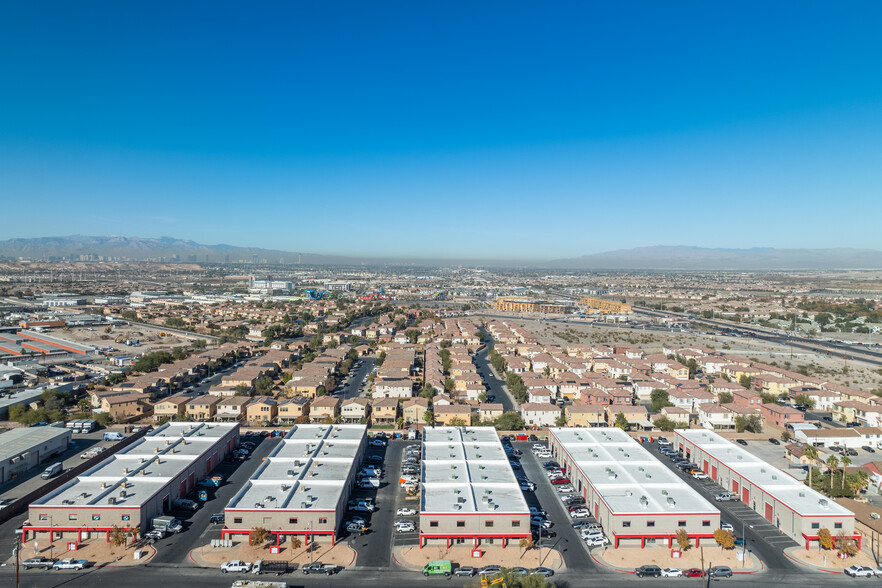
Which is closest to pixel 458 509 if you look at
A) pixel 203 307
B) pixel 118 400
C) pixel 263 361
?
pixel 118 400

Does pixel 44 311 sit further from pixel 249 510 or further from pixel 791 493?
pixel 791 493

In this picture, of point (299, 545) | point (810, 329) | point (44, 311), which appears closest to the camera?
point (299, 545)

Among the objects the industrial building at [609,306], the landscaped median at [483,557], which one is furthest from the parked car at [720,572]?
the industrial building at [609,306]

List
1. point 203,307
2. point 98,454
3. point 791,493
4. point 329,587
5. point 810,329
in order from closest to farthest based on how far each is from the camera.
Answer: point 329,587
point 791,493
point 98,454
point 810,329
point 203,307

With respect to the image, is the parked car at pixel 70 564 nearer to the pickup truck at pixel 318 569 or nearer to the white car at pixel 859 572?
the pickup truck at pixel 318 569

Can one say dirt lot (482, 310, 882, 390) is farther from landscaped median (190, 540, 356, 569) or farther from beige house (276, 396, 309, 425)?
landscaped median (190, 540, 356, 569)

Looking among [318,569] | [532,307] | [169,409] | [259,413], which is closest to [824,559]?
[318,569]

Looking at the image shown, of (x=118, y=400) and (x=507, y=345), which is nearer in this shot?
(x=118, y=400)

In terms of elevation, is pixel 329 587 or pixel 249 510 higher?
pixel 249 510
